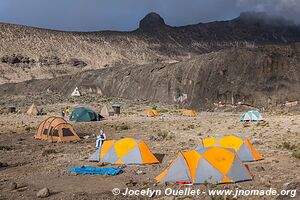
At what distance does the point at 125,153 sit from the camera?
49.2 feet

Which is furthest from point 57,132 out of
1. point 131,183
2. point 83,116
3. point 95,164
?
point 83,116

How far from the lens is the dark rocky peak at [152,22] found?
15775 centimetres

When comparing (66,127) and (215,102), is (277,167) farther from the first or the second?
(215,102)

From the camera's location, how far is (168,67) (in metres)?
67.3

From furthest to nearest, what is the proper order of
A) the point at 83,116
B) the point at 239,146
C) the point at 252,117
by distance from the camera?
→ the point at 83,116 → the point at 252,117 → the point at 239,146

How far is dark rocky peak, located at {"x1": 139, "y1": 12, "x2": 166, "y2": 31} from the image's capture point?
15775 cm

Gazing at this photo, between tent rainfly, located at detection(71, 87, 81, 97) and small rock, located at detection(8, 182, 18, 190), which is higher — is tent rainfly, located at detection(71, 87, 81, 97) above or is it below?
below

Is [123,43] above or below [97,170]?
above

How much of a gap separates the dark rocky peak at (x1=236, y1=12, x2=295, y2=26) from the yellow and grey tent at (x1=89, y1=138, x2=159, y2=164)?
165332 millimetres

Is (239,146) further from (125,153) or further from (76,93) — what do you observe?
(76,93)

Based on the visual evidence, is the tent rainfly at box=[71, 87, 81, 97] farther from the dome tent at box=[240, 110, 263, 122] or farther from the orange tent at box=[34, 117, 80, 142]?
the orange tent at box=[34, 117, 80, 142]

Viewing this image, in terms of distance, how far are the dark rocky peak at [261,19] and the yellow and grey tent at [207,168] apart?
6603 inches

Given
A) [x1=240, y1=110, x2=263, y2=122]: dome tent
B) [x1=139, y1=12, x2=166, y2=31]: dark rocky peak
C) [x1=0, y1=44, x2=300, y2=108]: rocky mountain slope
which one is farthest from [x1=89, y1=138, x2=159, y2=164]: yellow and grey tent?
[x1=139, y1=12, x2=166, y2=31]: dark rocky peak

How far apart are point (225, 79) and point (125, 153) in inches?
1622
